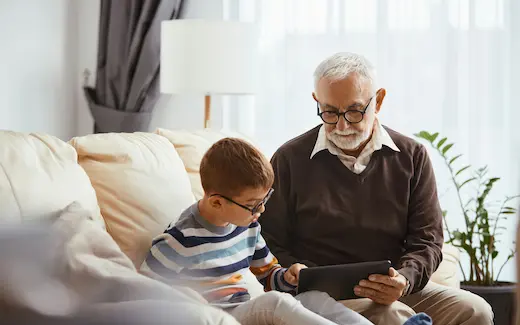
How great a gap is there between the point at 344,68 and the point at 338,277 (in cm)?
65

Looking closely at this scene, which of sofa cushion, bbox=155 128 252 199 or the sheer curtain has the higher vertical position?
the sheer curtain

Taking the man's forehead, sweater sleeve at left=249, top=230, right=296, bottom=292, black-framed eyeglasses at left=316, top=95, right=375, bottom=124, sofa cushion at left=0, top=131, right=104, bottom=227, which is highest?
the man's forehead

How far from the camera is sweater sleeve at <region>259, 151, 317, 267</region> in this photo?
7.11 ft

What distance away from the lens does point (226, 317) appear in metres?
0.79

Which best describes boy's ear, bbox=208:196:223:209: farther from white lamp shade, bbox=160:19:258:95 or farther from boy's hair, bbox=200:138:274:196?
white lamp shade, bbox=160:19:258:95

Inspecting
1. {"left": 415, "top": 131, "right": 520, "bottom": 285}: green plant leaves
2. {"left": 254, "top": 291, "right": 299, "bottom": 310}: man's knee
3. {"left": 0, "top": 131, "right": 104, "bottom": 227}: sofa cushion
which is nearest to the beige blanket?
{"left": 0, "top": 131, "right": 104, "bottom": 227}: sofa cushion

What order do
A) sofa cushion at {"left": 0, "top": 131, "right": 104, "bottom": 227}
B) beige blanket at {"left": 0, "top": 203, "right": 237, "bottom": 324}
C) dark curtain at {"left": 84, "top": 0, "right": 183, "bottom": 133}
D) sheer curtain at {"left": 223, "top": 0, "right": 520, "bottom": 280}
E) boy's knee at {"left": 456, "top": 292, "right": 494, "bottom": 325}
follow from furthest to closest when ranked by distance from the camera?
dark curtain at {"left": 84, "top": 0, "right": 183, "bottom": 133} → sheer curtain at {"left": 223, "top": 0, "right": 520, "bottom": 280} → boy's knee at {"left": 456, "top": 292, "right": 494, "bottom": 325} → sofa cushion at {"left": 0, "top": 131, "right": 104, "bottom": 227} → beige blanket at {"left": 0, "top": 203, "right": 237, "bottom": 324}

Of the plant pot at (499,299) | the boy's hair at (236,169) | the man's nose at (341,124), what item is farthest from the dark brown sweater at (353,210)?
the plant pot at (499,299)

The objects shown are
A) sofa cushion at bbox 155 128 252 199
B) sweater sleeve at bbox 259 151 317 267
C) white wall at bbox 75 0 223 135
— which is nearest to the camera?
sweater sleeve at bbox 259 151 317 267

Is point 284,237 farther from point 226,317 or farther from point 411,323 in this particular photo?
point 226,317

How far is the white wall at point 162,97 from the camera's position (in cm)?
395

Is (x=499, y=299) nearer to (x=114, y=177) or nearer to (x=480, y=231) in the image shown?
(x=480, y=231)

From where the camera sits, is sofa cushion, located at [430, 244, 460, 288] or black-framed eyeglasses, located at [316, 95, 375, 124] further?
sofa cushion, located at [430, 244, 460, 288]

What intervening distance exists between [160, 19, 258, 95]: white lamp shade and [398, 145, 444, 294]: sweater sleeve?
49.0 inches
